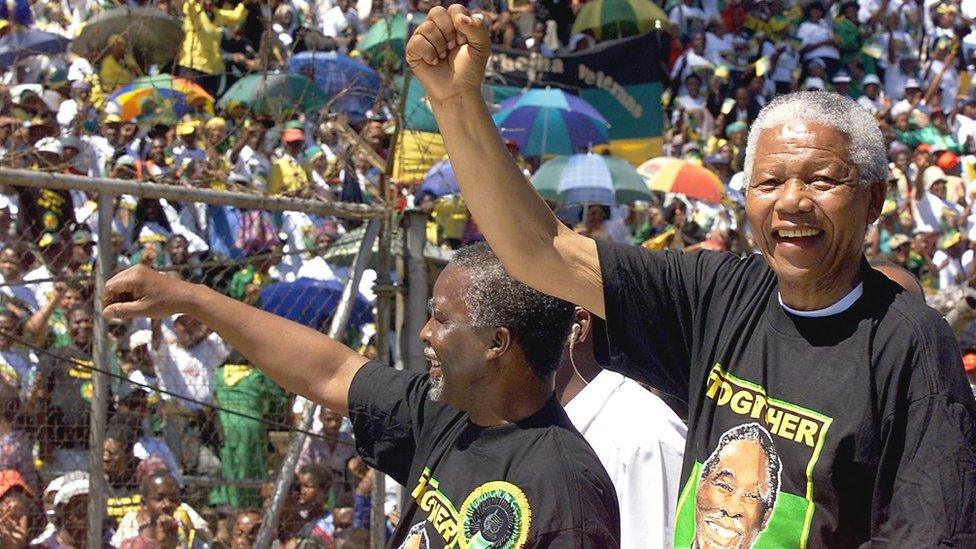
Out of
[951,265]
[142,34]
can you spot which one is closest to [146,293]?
[142,34]

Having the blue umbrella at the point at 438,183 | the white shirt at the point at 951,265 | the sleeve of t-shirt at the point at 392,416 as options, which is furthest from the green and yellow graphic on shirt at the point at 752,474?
the white shirt at the point at 951,265

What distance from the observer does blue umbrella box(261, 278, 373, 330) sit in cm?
591

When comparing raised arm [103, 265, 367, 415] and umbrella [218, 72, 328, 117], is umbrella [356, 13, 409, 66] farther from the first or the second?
raised arm [103, 265, 367, 415]

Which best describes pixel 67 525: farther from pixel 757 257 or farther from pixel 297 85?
pixel 757 257

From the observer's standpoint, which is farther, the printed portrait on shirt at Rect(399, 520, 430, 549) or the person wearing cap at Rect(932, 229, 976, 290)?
the person wearing cap at Rect(932, 229, 976, 290)

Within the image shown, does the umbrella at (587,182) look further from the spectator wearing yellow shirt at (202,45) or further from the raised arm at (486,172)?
the raised arm at (486,172)

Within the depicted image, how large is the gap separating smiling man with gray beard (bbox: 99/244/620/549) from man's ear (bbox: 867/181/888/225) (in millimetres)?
824

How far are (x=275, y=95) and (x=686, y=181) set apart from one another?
6.47 meters

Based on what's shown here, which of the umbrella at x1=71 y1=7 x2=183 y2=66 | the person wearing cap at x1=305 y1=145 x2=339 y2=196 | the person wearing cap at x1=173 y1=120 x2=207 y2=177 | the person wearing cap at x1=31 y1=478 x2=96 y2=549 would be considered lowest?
the person wearing cap at x1=31 y1=478 x2=96 y2=549

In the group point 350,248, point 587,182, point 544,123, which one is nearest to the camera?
point 350,248

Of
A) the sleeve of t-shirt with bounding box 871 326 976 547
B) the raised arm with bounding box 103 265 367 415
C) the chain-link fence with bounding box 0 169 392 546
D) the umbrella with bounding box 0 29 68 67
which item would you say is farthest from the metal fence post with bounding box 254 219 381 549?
the sleeve of t-shirt with bounding box 871 326 976 547

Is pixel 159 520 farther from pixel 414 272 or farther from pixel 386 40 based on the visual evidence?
pixel 386 40

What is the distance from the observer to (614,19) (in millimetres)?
15219

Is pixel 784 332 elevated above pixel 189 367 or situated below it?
above
